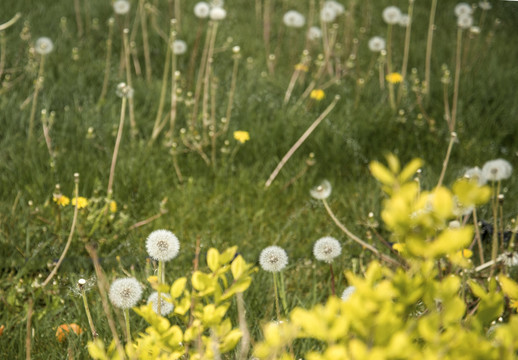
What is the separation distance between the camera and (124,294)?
1.59 m

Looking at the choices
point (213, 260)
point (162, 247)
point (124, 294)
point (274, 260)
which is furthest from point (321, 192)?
point (213, 260)

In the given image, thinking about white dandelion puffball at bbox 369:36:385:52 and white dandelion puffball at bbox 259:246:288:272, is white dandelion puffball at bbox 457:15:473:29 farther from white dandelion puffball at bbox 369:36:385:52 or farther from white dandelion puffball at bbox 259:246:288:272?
white dandelion puffball at bbox 259:246:288:272

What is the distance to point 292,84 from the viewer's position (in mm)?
3420

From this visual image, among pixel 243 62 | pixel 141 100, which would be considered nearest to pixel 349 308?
pixel 141 100

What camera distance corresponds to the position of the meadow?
4.99 ft

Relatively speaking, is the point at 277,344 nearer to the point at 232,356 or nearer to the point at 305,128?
the point at 232,356

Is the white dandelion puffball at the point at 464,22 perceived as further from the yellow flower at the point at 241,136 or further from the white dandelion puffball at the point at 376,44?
the yellow flower at the point at 241,136

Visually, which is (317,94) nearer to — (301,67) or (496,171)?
(301,67)

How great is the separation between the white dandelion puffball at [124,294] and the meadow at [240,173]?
0.25 feet

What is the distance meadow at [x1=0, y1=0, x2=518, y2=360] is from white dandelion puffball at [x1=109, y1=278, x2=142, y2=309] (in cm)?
8

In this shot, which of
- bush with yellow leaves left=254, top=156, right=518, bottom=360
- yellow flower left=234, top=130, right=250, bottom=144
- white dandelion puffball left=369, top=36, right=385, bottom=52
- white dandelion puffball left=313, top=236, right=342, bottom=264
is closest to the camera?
bush with yellow leaves left=254, top=156, right=518, bottom=360

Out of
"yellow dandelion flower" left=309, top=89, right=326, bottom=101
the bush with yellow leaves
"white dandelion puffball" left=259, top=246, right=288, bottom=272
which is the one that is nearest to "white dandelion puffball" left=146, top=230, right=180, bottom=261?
"white dandelion puffball" left=259, top=246, right=288, bottom=272

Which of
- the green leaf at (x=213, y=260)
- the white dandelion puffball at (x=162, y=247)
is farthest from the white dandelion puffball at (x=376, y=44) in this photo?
the green leaf at (x=213, y=260)

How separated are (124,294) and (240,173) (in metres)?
1.29
